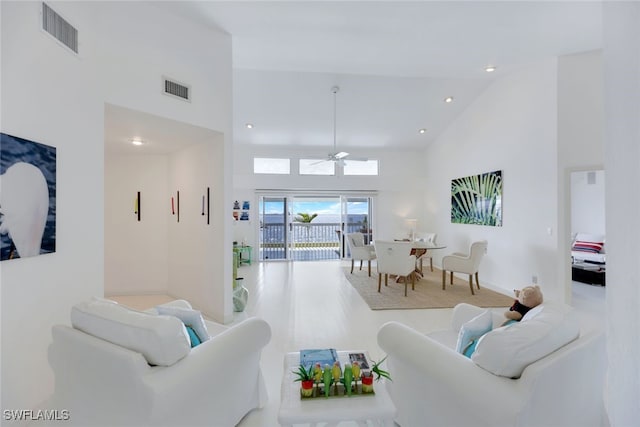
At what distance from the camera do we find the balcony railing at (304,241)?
785cm

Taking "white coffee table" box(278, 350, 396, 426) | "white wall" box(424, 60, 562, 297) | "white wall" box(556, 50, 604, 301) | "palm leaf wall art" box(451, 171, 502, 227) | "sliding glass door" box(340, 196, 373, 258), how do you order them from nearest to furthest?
"white coffee table" box(278, 350, 396, 426), "white wall" box(556, 50, 604, 301), "white wall" box(424, 60, 562, 297), "palm leaf wall art" box(451, 171, 502, 227), "sliding glass door" box(340, 196, 373, 258)

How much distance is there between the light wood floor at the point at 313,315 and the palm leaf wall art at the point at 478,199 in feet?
5.63

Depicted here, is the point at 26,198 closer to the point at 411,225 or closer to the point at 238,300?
the point at 238,300

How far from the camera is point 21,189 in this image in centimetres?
176

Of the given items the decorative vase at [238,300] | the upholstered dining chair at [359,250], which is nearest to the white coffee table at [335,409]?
the decorative vase at [238,300]

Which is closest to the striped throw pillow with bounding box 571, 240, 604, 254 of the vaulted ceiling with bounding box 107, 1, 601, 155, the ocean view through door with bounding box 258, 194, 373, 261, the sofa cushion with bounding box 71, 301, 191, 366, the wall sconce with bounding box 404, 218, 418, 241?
the wall sconce with bounding box 404, 218, 418, 241

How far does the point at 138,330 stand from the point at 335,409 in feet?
3.18

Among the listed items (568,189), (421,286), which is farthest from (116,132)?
(568,189)

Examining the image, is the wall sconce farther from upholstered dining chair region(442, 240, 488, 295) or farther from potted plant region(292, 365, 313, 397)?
potted plant region(292, 365, 313, 397)

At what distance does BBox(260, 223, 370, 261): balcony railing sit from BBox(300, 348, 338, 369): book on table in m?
6.04

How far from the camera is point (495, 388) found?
122cm

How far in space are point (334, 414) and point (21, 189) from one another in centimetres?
218

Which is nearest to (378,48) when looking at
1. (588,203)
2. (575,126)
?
(575,126)

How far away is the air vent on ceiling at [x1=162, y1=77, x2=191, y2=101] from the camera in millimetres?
2818
